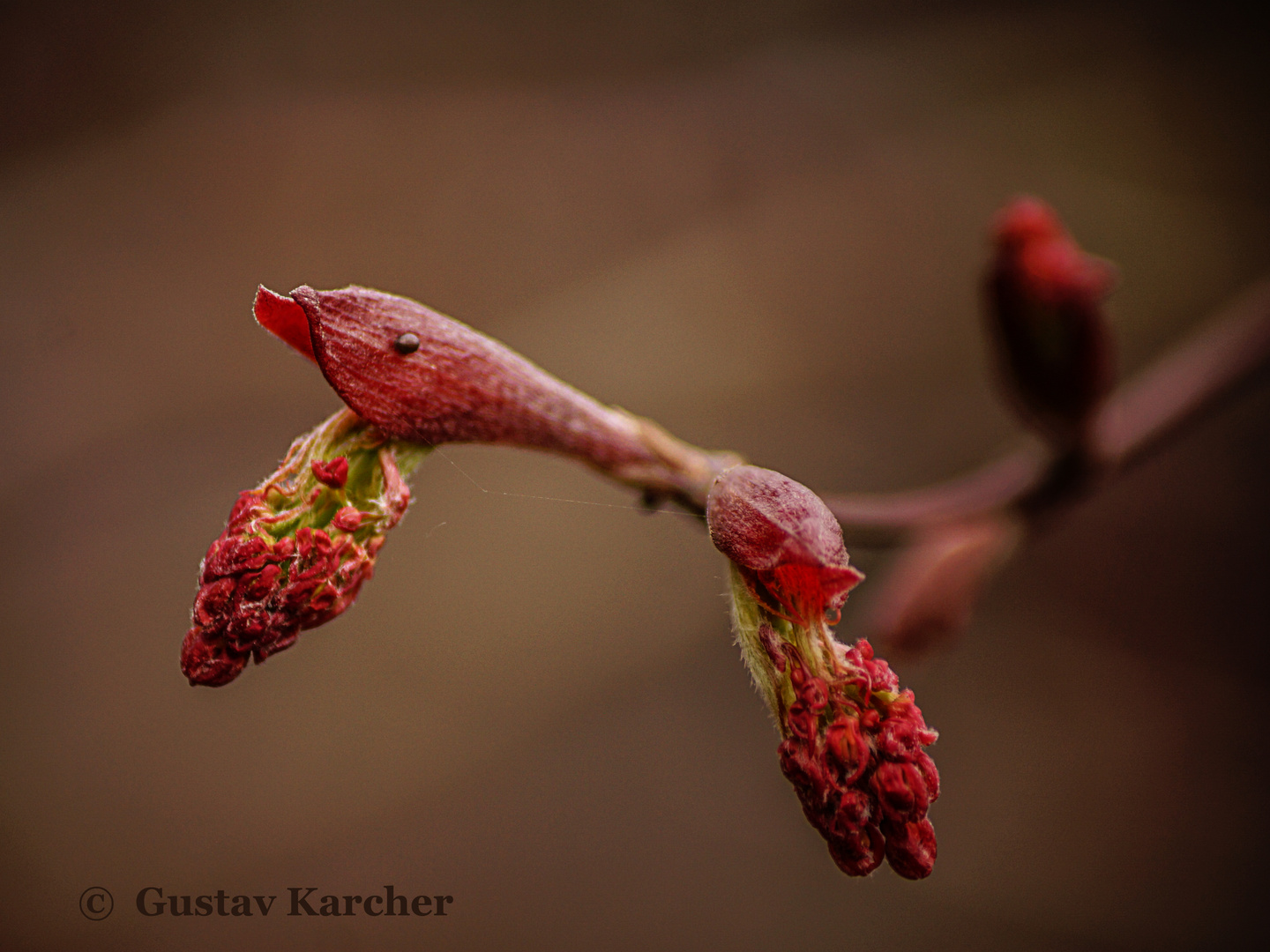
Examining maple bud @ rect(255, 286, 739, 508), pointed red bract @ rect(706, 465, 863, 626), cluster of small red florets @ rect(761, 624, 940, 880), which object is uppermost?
maple bud @ rect(255, 286, 739, 508)

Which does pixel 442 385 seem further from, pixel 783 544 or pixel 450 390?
pixel 783 544

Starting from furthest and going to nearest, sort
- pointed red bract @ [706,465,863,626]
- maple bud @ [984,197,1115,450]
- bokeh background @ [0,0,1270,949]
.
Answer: bokeh background @ [0,0,1270,949] < maple bud @ [984,197,1115,450] < pointed red bract @ [706,465,863,626]

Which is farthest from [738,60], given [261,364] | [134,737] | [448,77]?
[134,737]

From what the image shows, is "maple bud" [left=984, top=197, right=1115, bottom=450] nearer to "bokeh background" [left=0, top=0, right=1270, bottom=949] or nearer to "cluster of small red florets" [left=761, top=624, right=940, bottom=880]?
"cluster of small red florets" [left=761, top=624, right=940, bottom=880]

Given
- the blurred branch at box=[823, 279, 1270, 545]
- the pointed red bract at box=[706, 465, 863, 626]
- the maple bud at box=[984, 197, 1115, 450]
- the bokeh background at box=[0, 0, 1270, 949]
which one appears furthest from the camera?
the bokeh background at box=[0, 0, 1270, 949]

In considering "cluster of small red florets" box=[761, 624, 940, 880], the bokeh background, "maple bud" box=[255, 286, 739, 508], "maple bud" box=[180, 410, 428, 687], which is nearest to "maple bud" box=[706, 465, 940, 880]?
"cluster of small red florets" box=[761, 624, 940, 880]

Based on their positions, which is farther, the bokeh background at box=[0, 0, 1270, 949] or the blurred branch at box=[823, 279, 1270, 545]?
the bokeh background at box=[0, 0, 1270, 949]

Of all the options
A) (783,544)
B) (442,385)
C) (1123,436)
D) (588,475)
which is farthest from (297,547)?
(588,475)
